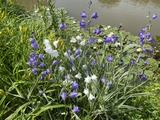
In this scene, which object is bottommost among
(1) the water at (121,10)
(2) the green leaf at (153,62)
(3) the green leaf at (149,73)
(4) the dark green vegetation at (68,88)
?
(4) the dark green vegetation at (68,88)

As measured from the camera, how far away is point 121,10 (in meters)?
5.83

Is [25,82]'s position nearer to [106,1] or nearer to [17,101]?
[17,101]

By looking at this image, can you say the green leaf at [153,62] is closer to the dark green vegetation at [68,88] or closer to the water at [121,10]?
the water at [121,10]

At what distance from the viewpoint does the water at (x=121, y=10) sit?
511 cm

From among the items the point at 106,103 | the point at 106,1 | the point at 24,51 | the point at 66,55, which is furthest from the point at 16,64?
the point at 106,1

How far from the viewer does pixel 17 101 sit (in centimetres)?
204

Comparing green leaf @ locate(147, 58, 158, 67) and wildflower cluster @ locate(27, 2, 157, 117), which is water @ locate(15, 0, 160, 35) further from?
wildflower cluster @ locate(27, 2, 157, 117)

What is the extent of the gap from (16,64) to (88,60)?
0.60 m

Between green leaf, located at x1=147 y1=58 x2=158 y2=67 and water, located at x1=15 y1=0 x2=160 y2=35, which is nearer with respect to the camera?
green leaf, located at x1=147 y1=58 x2=158 y2=67

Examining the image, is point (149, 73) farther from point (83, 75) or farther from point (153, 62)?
point (83, 75)

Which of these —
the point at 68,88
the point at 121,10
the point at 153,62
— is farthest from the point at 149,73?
the point at 121,10

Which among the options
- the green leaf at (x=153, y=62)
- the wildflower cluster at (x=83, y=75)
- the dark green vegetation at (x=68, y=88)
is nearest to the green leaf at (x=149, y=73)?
the green leaf at (x=153, y=62)

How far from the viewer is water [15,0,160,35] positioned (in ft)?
16.8

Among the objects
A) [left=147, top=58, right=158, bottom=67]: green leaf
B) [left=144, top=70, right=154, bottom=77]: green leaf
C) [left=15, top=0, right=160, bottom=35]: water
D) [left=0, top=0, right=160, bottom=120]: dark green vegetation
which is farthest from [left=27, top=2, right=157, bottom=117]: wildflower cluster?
[left=15, top=0, right=160, bottom=35]: water
